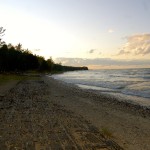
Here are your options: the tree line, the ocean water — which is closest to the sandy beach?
the ocean water

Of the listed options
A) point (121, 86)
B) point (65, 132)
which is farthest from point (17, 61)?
point (65, 132)

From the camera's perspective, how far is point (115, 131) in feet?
42.7

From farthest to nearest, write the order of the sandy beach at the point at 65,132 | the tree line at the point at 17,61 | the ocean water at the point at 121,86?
the tree line at the point at 17,61 < the ocean water at the point at 121,86 < the sandy beach at the point at 65,132

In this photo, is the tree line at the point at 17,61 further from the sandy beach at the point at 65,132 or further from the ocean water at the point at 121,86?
the sandy beach at the point at 65,132

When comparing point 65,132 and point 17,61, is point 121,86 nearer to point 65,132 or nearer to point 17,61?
point 65,132

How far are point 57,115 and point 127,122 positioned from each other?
366 centimetres

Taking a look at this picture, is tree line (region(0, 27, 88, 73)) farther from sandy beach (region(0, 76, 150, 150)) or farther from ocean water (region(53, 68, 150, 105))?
sandy beach (region(0, 76, 150, 150))

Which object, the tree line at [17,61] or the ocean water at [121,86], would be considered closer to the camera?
the ocean water at [121,86]

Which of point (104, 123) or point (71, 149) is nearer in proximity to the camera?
point (71, 149)

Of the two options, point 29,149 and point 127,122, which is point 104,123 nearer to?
point 127,122

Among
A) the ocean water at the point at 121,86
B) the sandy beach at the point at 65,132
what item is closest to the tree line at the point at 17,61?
the ocean water at the point at 121,86

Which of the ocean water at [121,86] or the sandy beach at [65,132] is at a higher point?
the sandy beach at [65,132]

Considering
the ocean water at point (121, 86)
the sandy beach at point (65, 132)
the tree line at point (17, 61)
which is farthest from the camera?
the tree line at point (17, 61)

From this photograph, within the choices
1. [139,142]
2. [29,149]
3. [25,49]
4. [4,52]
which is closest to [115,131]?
[139,142]
